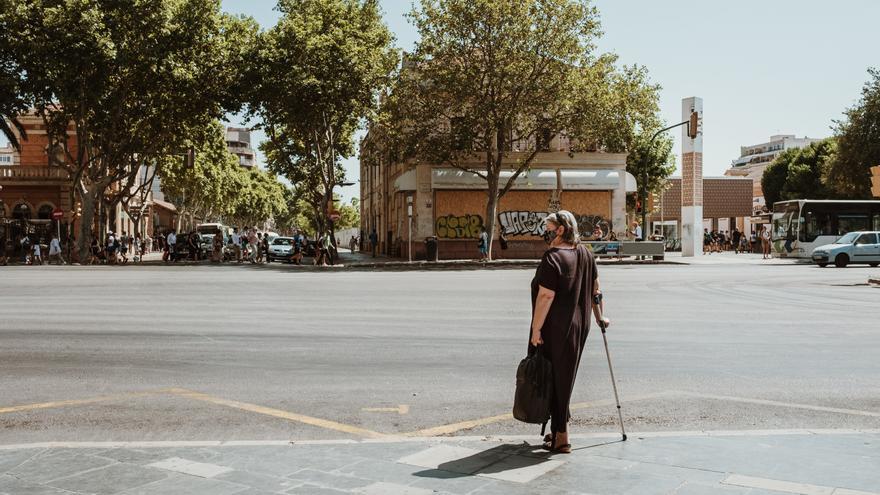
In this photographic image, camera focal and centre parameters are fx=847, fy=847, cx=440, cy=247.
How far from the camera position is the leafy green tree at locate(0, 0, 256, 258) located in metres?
34.2

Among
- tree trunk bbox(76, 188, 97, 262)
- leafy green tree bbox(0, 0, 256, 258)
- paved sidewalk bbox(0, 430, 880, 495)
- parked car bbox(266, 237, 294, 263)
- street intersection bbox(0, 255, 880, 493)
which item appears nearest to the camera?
paved sidewalk bbox(0, 430, 880, 495)

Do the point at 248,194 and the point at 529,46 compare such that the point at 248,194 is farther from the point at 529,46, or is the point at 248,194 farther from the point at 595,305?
the point at 595,305

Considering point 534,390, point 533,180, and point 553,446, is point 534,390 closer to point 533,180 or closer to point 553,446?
point 553,446

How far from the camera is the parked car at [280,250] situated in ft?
149

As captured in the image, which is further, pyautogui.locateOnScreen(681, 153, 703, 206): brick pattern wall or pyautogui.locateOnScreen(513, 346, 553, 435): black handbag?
pyautogui.locateOnScreen(681, 153, 703, 206): brick pattern wall

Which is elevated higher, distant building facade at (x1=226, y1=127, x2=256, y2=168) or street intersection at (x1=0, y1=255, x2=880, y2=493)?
distant building facade at (x1=226, y1=127, x2=256, y2=168)

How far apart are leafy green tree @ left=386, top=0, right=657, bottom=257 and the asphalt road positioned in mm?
20090

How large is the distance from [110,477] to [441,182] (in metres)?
38.3

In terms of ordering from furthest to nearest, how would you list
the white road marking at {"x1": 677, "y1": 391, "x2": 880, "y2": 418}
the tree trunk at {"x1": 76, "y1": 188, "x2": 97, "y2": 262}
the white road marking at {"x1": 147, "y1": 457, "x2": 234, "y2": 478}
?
the tree trunk at {"x1": 76, "y1": 188, "x2": 97, "y2": 262}
the white road marking at {"x1": 677, "y1": 391, "x2": 880, "y2": 418}
the white road marking at {"x1": 147, "y1": 457, "x2": 234, "y2": 478}

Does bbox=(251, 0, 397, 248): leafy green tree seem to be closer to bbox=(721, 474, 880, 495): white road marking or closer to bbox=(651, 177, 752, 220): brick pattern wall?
bbox=(721, 474, 880, 495): white road marking

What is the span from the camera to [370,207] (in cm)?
7200

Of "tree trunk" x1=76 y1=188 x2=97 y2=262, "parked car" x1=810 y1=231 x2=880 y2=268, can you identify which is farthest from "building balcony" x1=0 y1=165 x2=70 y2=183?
"parked car" x1=810 y1=231 x2=880 y2=268

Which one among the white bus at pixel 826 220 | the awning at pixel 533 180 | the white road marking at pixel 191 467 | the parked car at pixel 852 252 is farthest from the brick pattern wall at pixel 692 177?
the white road marking at pixel 191 467

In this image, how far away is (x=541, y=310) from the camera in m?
5.31
